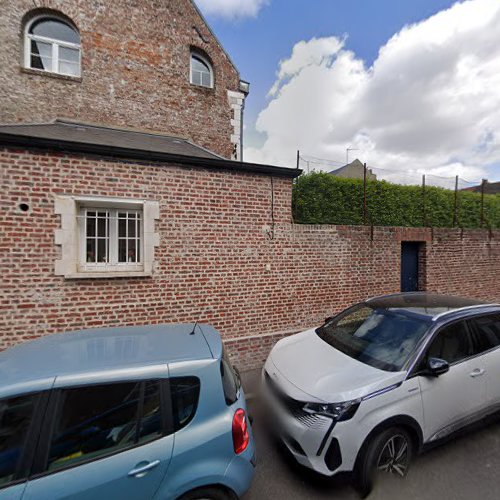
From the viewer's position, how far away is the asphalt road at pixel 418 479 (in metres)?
2.35

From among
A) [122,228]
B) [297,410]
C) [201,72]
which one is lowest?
[297,410]

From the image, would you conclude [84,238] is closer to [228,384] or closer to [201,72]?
[228,384]

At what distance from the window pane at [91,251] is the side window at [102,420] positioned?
309 centimetres

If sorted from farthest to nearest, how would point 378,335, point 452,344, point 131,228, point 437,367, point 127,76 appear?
point 127,76
point 131,228
point 378,335
point 452,344
point 437,367

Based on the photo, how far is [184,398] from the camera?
1.83 m

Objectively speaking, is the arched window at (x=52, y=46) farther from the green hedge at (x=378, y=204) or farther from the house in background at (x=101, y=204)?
the green hedge at (x=378, y=204)

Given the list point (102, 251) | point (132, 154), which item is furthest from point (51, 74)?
point (102, 251)

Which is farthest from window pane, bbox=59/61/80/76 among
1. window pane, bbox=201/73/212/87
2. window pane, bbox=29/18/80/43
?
window pane, bbox=201/73/212/87

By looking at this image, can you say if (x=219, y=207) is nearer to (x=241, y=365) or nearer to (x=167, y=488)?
(x=241, y=365)

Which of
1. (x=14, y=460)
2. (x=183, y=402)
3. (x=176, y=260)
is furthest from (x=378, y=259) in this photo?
(x=14, y=460)

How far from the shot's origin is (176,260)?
456 centimetres

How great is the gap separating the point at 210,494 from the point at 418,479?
1.99m

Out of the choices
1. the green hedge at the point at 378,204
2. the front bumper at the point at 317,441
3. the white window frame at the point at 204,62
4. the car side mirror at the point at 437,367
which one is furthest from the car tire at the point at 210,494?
the white window frame at the point at 204,62

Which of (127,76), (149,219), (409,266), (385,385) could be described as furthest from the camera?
(127,76)
